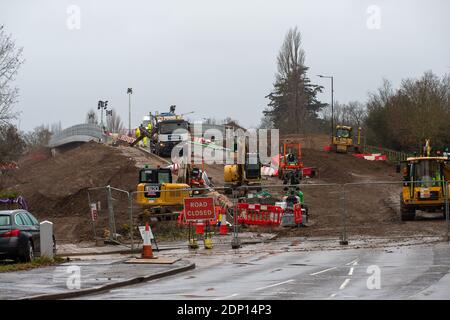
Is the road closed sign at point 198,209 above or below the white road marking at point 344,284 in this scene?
above

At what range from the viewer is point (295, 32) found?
101 m

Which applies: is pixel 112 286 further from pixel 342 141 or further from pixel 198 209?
pixel 342 141

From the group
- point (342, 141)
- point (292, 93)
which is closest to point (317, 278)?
point (342, 141)

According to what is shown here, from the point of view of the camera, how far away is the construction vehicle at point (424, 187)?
114 feet

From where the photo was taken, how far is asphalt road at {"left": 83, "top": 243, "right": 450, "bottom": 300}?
559 inches

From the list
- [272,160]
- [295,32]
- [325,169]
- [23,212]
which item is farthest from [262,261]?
[295,32]

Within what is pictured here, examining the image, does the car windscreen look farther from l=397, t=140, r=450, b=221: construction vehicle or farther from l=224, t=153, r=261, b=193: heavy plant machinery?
l=224, t=153, r=261, b=193: heavy plant machinery

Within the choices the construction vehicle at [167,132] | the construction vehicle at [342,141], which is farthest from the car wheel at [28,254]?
the construction vehicle at [342,141]

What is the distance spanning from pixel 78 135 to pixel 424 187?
46175 millimetres

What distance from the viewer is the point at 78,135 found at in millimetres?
75812

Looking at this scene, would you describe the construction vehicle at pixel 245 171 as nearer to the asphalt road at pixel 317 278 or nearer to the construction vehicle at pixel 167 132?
the construction vehicle at pixel 167 132

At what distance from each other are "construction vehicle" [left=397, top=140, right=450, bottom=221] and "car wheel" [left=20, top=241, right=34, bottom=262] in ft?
56.3

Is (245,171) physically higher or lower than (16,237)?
higher

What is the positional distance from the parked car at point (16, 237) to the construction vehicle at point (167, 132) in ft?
126
